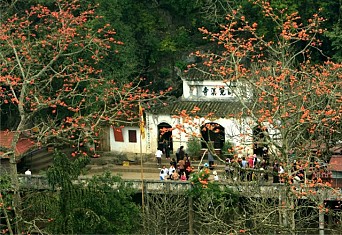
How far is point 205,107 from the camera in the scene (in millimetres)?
47094

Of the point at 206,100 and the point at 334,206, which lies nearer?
the point at 334,206

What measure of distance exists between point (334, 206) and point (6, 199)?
13.4 metres

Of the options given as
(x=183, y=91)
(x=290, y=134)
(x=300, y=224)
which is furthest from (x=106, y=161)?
(x=290, y=134)

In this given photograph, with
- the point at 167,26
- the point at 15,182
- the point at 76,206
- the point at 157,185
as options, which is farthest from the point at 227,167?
the point at 167,26

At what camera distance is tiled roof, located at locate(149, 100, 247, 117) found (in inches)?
1827

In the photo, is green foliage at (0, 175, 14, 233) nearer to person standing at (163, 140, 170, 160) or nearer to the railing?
the railing

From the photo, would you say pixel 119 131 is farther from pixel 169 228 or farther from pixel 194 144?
pixel 169 228

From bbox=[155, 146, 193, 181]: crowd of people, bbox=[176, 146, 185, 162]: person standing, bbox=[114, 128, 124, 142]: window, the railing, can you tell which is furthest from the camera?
bbox=[114, 128, 124, 142]: window

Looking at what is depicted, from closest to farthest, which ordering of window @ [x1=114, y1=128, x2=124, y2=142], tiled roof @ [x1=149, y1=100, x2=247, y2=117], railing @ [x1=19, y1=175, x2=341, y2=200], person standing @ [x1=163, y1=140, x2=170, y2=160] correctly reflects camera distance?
railing @ [x1=19, y1=175, x2=341, y2=200]
tiled roof @ [x1=149, y1=100, x2=247, y2=117]
person standing @ [x1=163, y1=140, x2=170, y2=160]
window @ [x1=114, y1=128, x2=124, y2=142]

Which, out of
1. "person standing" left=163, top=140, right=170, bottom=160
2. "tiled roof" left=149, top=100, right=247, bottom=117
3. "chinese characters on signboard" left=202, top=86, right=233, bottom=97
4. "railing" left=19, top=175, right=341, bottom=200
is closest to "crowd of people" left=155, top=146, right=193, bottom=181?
"railing" left=19, top=175, right=341, bottom=200

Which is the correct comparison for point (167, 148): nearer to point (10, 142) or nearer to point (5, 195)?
point (10, 142)

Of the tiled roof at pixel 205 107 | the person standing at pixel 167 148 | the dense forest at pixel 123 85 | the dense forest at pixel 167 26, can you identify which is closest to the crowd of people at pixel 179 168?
the dense forest at pixel 123 85

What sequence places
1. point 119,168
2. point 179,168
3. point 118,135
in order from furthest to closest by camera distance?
point 118,135 → point 119,168 → point 179,168

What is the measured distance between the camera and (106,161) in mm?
47469
